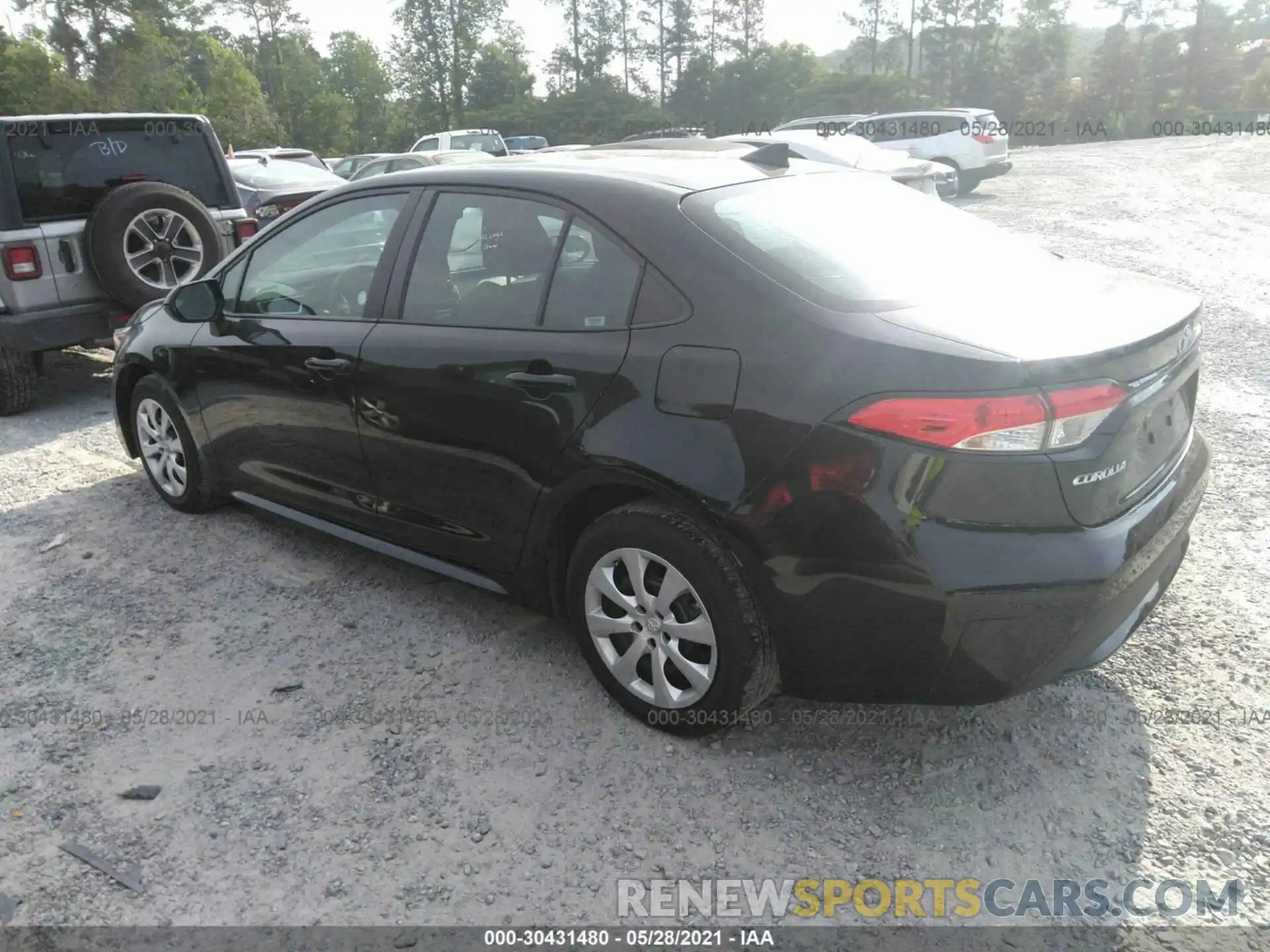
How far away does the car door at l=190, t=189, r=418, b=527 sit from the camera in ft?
12.0

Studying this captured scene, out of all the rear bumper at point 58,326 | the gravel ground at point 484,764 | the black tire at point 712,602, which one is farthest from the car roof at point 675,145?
the rear bumper at point 58,326

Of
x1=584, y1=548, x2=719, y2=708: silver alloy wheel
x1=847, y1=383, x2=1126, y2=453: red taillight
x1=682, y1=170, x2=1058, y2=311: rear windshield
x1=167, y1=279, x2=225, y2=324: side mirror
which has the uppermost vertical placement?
x1=682, y1=170, x2=1058, y2=311: rear windshield

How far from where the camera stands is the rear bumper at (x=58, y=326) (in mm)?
6402

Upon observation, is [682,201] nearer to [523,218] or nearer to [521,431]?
[523,218]

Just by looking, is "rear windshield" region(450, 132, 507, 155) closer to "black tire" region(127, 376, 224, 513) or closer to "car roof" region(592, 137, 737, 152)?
"black tire" region(127, 376, 224, 513)

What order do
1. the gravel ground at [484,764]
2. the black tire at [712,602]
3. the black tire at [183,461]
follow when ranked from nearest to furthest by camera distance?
the gravel ground at [484,764], the black tire at [712,602], the black tire at [183,461]

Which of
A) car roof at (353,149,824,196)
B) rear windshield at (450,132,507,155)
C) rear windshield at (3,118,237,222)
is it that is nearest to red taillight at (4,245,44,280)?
A: rear windshield at (3,118,237,222)

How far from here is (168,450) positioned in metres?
4.88

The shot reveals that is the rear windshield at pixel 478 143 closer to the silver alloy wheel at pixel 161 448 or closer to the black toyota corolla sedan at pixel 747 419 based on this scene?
the silver alloy wheel at pixel 161 448

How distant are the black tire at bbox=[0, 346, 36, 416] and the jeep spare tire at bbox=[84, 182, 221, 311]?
89 cm

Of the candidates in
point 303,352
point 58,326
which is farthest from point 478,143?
point 303,352

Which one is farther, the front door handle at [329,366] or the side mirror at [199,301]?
the side mirror at [199,301]

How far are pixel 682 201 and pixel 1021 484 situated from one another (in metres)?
1.28

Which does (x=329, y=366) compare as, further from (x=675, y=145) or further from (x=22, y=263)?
(x=22, y=263)
